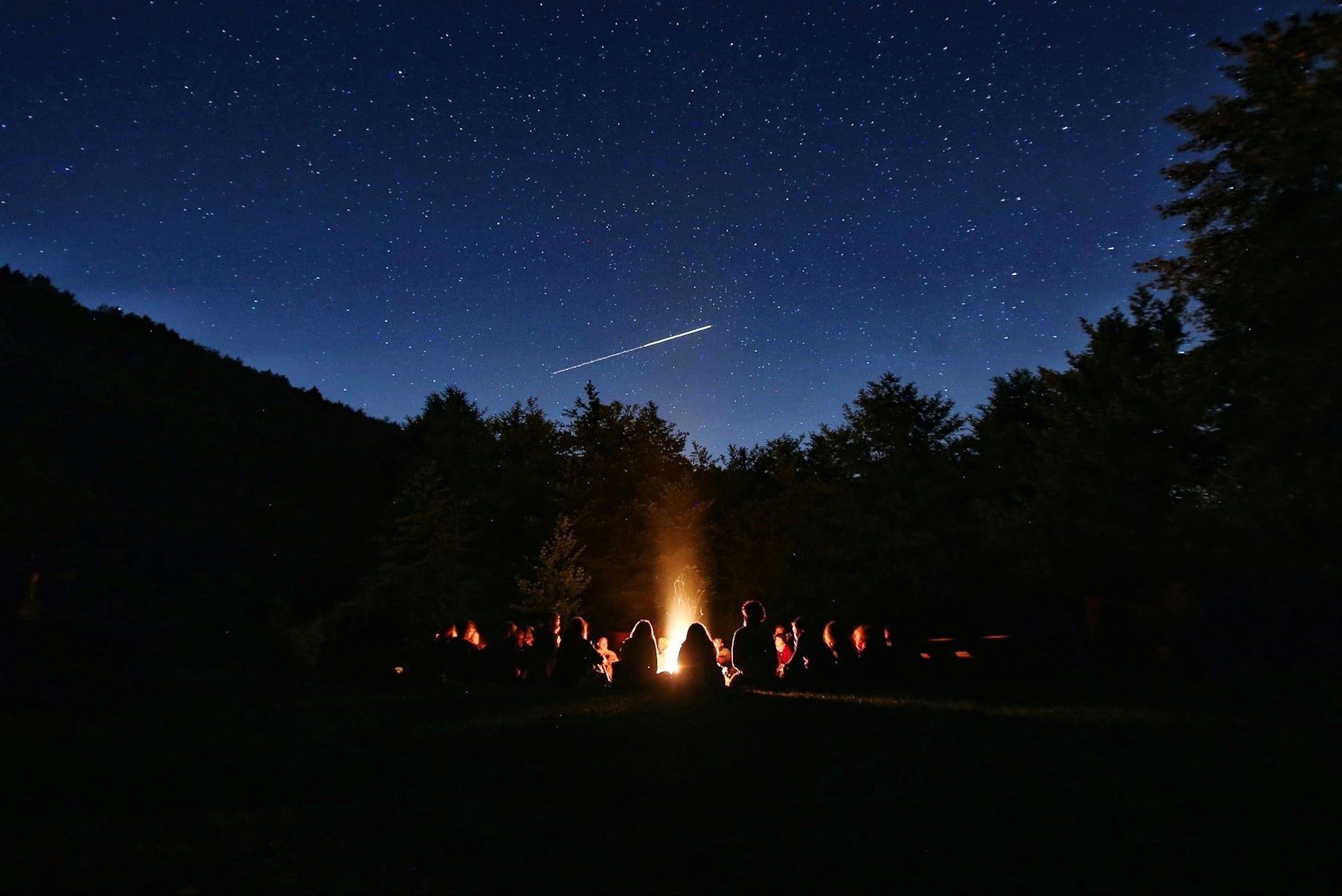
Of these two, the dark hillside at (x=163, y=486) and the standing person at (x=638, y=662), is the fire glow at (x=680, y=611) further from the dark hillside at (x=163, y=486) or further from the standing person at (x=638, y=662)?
the standing person at (x=638, y=662)

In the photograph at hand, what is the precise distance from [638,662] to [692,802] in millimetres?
8430

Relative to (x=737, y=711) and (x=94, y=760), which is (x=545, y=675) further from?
(x=94, y=760)

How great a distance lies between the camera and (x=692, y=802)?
7.30 m

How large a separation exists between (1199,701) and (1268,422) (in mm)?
6041

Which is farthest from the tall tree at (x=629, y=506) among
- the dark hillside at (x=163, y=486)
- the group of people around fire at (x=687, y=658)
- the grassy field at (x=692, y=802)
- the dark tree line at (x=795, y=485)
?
the grassy field at (x=692, y=802)

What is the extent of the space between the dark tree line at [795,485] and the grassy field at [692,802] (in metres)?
8.39

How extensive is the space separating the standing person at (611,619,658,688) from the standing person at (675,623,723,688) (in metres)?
1.56

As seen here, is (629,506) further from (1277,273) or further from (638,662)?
(1277,273)

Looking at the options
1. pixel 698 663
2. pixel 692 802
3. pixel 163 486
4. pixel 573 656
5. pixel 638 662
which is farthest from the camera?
pixel 163 486

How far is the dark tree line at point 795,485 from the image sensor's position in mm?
15797

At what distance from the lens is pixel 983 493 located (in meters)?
35.7

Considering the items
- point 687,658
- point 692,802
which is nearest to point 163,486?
point 687,658

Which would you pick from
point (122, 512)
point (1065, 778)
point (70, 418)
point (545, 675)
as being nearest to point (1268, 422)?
point (1065, 778)

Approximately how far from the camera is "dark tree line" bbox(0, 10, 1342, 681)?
15.8 m
